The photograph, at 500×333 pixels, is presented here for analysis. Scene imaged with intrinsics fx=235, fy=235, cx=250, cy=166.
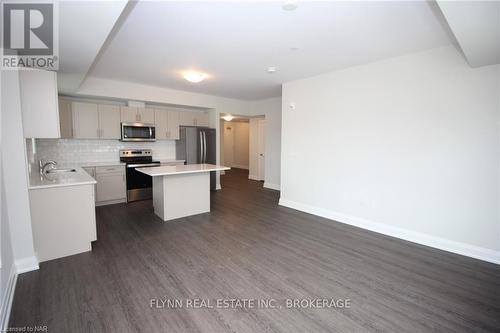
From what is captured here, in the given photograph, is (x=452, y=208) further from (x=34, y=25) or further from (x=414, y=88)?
(x=34, y=25)

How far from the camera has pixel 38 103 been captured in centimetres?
275

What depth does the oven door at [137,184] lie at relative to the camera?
527 cm

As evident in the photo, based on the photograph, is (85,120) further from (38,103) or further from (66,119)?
(38,103)

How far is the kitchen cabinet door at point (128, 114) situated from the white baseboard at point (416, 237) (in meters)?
4.35

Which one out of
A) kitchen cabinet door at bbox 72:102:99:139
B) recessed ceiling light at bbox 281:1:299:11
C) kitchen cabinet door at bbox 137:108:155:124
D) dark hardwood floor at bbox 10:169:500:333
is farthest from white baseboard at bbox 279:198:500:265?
kitchen cabinet door at bbox 72:102:99:139

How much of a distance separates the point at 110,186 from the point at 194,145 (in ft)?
7.08

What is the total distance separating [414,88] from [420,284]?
253 cm

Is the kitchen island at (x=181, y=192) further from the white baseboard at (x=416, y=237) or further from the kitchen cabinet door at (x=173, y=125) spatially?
the white baseboard at (x=416, y=237)

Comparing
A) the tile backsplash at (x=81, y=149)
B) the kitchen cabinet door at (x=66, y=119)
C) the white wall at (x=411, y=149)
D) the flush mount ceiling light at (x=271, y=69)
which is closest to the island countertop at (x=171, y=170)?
the tile backsplash at (x=81, y=149)

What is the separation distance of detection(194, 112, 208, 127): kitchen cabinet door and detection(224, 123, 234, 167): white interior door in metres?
5.05

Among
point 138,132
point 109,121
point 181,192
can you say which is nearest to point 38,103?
point 181,192

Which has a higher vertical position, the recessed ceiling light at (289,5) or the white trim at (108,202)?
the recessed ceiling light at (289,5)

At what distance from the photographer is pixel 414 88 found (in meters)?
3.29

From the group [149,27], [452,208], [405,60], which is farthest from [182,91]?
[452,208]
